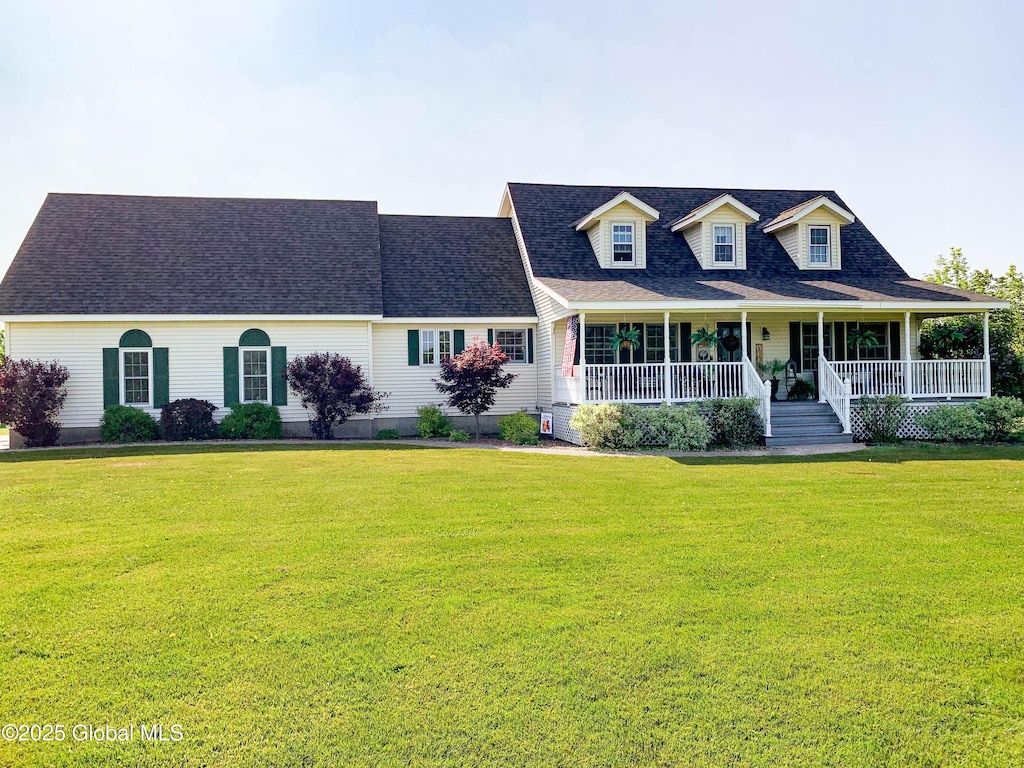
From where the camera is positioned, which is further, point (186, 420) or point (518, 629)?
point (186, 420)

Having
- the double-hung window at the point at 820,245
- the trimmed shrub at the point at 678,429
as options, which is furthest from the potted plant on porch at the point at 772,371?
the trimmed shrub at the point at 678,429

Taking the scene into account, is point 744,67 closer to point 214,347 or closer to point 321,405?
point 321,405

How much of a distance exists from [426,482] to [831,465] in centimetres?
773

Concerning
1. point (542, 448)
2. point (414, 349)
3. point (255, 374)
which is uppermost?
point (414, 349)

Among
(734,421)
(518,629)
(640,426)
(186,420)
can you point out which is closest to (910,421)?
(734,421)

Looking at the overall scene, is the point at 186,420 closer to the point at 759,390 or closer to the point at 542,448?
the point at 542,448

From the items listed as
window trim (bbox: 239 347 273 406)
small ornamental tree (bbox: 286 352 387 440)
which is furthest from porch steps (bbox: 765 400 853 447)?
window trim (bbox: 239 347 273 406)

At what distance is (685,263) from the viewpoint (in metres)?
22.1

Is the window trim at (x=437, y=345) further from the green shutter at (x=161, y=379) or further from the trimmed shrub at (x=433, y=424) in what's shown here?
the green shutter at (x=161, y=379)

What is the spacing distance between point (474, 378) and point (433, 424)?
6.27 ft

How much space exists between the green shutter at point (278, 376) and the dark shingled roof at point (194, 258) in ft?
4.12

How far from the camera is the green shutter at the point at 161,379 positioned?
19656 millimetres

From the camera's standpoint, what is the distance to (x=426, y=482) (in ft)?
37.0

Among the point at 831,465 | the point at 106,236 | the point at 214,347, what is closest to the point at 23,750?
the point at 831,465
